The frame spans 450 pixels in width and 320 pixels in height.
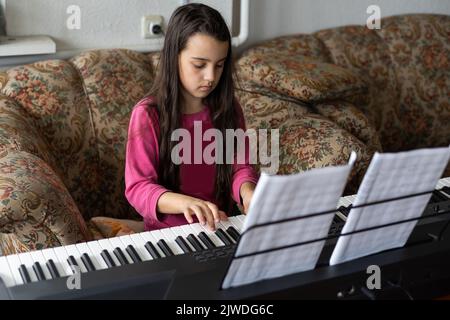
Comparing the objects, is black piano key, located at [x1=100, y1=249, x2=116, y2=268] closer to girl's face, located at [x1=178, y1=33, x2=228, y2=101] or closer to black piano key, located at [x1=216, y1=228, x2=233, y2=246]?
black piano key, located at [x1=216, y1=228, x2=233, y2=246]

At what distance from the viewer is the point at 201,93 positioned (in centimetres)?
160

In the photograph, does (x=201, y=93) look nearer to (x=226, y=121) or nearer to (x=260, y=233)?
(x=226, y=121)

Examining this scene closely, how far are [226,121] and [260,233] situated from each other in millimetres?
824

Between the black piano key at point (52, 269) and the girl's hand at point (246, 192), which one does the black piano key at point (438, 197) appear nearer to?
the girl's hand at point (246, 192)

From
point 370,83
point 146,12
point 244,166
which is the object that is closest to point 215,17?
point 244,166

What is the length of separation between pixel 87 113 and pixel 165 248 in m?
1.03

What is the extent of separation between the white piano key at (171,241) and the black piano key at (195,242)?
3 cm

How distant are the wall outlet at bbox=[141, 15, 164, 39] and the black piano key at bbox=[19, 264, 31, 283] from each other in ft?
4.83

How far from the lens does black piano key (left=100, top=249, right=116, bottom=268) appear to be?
3.93ft

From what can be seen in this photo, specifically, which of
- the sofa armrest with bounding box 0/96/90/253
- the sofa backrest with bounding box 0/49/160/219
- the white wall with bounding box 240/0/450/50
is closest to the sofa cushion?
the white wall with bounding box 240/0/450/50

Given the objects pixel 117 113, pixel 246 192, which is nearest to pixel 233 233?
pixel 246 192

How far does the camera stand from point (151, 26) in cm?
247

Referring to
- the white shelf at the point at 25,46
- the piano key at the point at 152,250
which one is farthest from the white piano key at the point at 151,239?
the white shelf at the point at 25,46

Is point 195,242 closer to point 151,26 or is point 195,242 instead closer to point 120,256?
point 120,256
